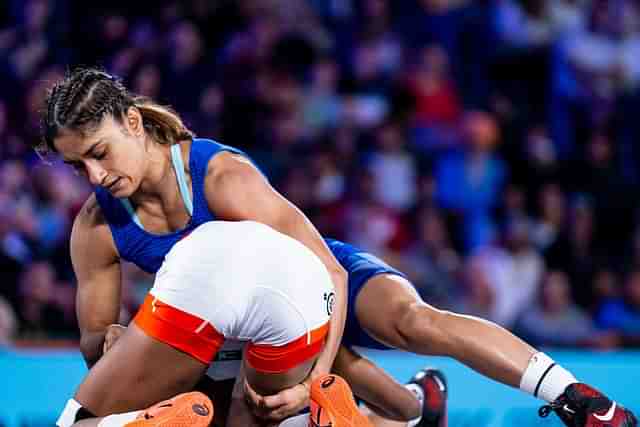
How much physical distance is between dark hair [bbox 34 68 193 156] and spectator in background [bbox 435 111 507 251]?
306 cm

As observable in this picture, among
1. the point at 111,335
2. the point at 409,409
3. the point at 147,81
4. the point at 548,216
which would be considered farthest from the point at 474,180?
the point at 111,335

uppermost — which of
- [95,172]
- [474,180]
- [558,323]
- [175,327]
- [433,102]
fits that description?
[95,172]

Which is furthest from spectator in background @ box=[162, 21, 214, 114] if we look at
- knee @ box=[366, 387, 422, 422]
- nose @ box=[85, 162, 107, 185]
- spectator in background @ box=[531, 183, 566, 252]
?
nose @ box=[85, 162, 107, 185]

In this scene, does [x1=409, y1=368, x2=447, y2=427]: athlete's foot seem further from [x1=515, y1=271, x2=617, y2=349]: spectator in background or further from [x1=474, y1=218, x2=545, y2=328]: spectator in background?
[x1=474, y1=218, x2=545, y2=328]: spectator in background

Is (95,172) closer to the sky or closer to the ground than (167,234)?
closer to the sky

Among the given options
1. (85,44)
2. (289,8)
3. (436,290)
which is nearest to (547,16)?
(289,8)

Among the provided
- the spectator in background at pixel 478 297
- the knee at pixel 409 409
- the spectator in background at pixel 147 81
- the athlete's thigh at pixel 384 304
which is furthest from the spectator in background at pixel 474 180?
the athlete's thigh at pixel 384 304

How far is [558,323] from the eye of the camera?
5148mm

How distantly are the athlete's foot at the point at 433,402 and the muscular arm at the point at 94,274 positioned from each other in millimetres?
923

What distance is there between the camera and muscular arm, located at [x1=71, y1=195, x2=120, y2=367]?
2.79 metres

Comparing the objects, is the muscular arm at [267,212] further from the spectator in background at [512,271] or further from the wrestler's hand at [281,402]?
the spectator in background at [512,271]

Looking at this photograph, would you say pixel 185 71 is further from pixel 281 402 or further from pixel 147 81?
pixel 281 402

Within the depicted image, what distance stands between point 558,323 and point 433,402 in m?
2.18

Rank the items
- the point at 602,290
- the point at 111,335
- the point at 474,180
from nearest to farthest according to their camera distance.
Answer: the point at 111,335, the point at 602,290, the point at 474,180
